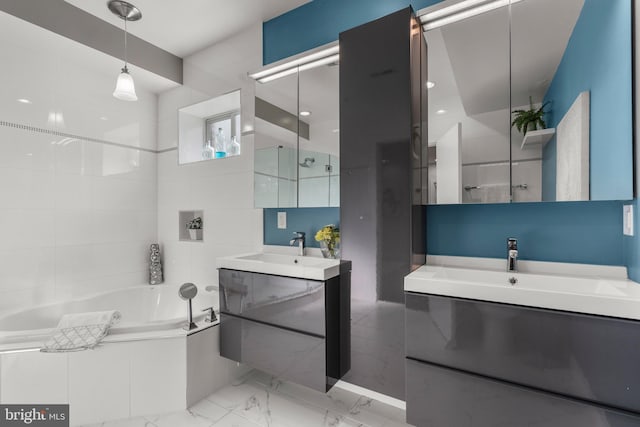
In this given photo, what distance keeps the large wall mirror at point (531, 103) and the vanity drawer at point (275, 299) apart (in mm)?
870

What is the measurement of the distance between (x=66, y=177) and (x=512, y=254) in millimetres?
3283

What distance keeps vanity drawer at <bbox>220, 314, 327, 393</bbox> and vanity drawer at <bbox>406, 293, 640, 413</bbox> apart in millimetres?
561

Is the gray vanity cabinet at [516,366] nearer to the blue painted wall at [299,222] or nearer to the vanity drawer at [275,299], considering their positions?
the vanity drawer at [275,299]

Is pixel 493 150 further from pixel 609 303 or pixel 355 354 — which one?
pixel 355 354

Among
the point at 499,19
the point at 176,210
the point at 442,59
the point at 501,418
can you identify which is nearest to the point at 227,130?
the point at 176,210

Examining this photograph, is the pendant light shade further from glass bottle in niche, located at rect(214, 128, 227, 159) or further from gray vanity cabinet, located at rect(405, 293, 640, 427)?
gray vanity cabinet, located at rect(405, 293, 640, 427)

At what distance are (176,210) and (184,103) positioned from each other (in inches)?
42.4

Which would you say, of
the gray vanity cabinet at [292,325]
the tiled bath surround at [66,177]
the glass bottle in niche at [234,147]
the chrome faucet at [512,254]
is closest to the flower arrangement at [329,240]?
the gray vanity cabinet at [292,325]

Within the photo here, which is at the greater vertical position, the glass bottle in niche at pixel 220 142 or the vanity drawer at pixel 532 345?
the glass bottle in niche at pixel 220 142

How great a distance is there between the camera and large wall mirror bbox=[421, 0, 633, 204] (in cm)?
121

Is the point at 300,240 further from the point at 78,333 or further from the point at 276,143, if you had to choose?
the point at 78,333

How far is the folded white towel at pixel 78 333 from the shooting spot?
165cm
